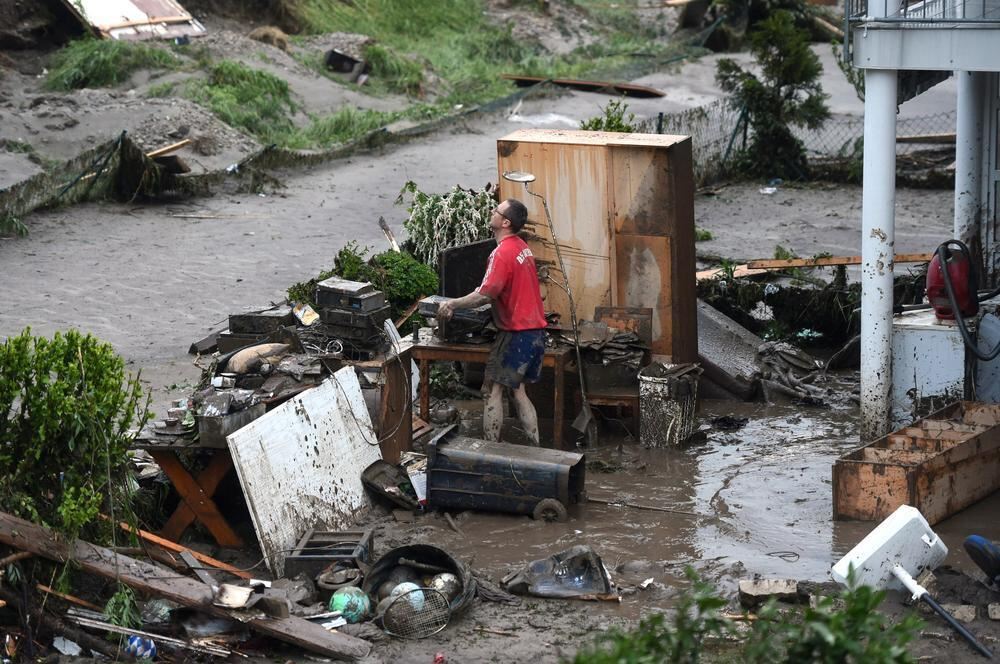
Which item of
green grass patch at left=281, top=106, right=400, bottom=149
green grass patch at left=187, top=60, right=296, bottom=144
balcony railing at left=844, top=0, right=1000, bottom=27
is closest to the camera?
balcony railing at left=844, top=0, right=1000, bottom=27

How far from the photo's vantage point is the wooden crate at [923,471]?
866 cm

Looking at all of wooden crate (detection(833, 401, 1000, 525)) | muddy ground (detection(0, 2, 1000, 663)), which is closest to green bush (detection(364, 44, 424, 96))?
muddy ground (detection(0, 2, 1000, 663))

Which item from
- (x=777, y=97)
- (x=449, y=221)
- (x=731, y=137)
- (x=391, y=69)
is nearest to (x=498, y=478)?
(x=449, y=221)

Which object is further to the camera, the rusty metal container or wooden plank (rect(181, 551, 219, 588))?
the rusty metal container

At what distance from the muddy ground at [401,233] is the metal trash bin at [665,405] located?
0.17m

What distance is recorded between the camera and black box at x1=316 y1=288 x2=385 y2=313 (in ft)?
31.6

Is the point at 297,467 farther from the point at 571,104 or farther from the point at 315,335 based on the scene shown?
the point at 571,104

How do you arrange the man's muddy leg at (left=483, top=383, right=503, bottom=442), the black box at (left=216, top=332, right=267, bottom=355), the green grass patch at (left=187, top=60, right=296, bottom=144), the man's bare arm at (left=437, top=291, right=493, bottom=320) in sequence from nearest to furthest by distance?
the black box at (left=216, top=332, right=267, bottom=355) < the man's bare arm at (left=437, top=291, right=493, bottom=320) < the man's muddy leg at (left=483, top=383, right=503, bottom=442) < the green grass patch at (left=187, top=60, right=296, bottom=144)

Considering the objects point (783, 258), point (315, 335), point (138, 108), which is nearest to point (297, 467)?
point (315, 335)

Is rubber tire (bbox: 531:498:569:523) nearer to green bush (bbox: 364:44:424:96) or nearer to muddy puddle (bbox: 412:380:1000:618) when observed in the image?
muddy puddle (bbox: 412:380:1000:618)

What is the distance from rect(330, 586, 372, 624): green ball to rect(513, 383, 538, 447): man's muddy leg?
9.99 feet

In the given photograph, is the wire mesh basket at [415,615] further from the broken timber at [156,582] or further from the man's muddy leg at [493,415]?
the man's muddy leg at [493,415]

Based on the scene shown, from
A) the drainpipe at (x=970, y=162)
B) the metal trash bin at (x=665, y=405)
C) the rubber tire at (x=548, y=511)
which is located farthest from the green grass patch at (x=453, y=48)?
the rubber tire at (x=548, y=511)

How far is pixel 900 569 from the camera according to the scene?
24.5ft
